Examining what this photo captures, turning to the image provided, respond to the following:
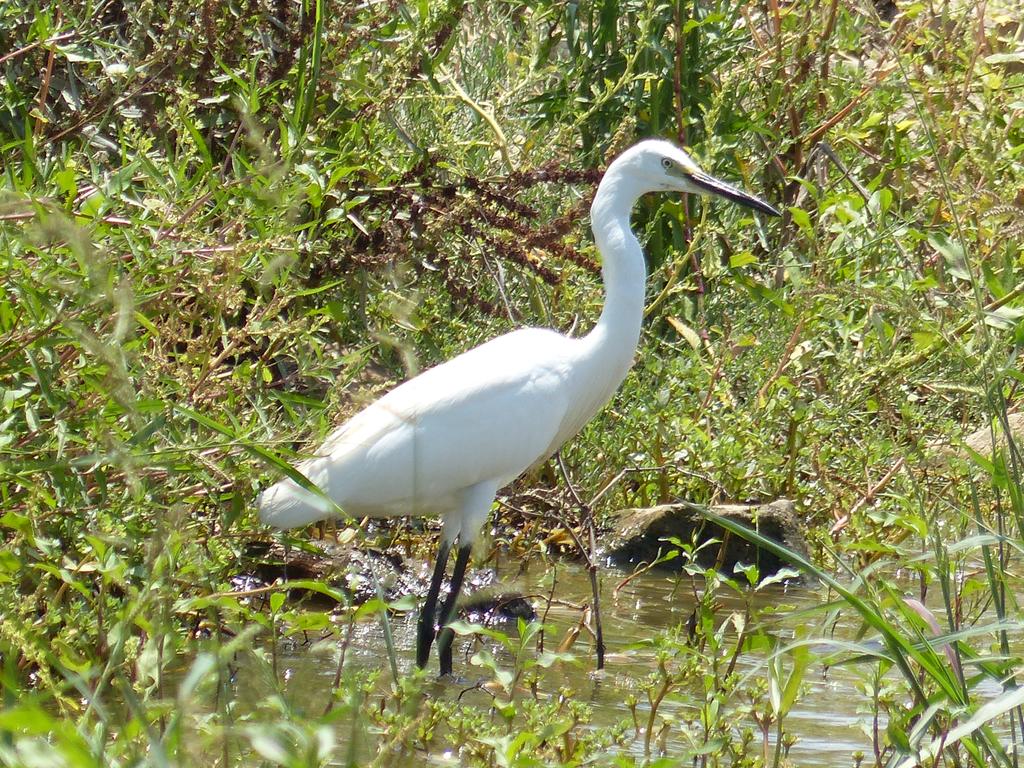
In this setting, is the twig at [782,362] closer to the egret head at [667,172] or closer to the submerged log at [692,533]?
the submerged log at [692,533]

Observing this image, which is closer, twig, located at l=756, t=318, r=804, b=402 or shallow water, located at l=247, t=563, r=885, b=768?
shallow water, located at l=247, t=563, r=885, b=768

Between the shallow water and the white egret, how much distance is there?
0.19 m

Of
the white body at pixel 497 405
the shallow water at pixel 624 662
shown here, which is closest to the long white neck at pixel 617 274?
the white body at pixel 497 405

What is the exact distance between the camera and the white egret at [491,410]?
3955mm

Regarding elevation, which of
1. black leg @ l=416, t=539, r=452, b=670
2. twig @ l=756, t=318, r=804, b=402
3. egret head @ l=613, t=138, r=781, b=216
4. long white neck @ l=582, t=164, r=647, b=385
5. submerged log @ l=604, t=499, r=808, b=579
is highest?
egret head @ l=613, t=138, r=781, b=216

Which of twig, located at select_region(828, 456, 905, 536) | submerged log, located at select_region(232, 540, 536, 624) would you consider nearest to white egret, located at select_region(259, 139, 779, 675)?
submerged log, located at select_region(232, 540, 536, 624)

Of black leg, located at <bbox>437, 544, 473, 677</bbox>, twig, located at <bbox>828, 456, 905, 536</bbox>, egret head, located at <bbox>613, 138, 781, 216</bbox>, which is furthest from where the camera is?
twig, located at <bbox>828, 456, 905, 536</bbox>

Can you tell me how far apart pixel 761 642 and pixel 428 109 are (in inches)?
123

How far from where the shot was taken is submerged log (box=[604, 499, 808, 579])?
4.77m

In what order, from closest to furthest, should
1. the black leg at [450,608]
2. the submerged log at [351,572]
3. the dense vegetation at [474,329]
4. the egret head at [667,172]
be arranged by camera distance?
the dense vegetation at [474,329] < the black leg at [450,608] < the submerged log at [351,572] < the egret head at [667,172]

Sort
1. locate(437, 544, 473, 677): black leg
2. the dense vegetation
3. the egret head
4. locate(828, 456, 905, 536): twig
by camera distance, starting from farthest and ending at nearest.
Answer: locate(828, 456, 905, 536): twig, the egret head, locate(437, 544, 473, 677): black leg, the dense vegetation

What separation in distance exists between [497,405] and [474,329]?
0.92 meters

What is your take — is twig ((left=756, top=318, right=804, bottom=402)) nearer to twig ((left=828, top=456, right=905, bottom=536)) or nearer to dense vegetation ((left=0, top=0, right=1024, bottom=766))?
dense vegetation ((left=0, top=0, right=1024, bottom=766))

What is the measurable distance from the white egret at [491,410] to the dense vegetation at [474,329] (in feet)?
0.86
